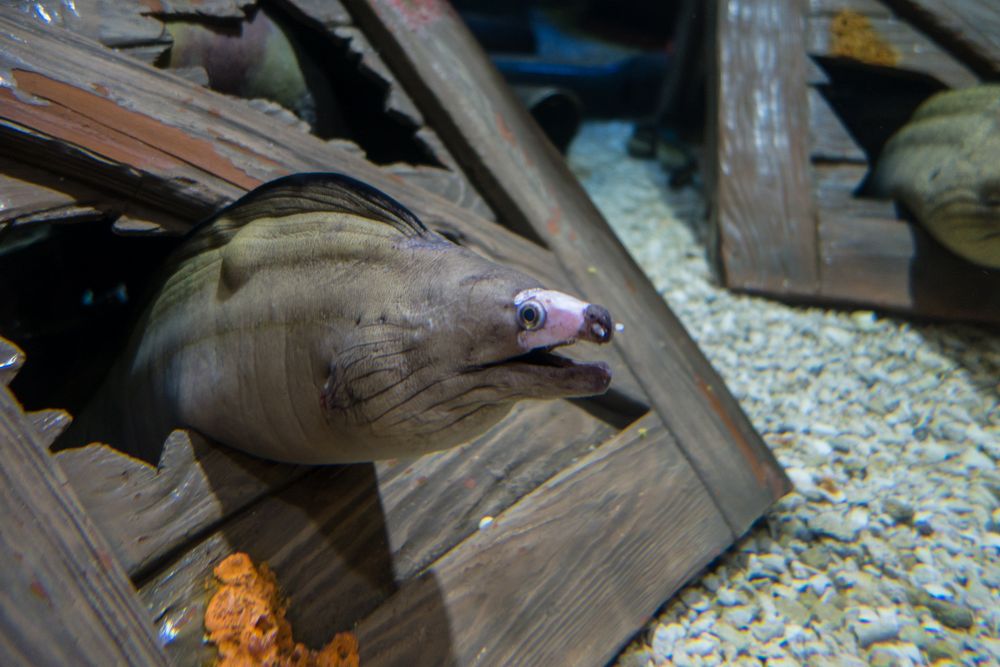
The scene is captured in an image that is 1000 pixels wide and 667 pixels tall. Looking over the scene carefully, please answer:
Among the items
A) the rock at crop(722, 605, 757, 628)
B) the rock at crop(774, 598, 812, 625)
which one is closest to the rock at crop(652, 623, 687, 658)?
the rock at crop(722, 605, 757, 628)

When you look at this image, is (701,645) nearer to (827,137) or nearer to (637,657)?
(637,657)

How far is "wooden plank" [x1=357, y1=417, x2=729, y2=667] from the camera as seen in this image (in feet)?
4.61

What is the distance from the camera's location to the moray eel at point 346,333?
108cm

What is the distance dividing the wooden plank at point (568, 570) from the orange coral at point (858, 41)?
2325mm

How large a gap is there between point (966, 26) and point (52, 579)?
3.77 m

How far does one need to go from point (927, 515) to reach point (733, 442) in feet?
1.83

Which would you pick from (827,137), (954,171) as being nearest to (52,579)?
(954,171)

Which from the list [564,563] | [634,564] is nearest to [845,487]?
[634,564]

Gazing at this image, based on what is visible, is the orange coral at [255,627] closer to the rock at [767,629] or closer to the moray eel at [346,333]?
the moray eel at [346,333]

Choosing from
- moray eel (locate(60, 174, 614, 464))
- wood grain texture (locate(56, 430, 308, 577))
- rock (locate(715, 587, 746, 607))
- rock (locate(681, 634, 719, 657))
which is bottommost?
rock (locate(715, 587, 746, 607))

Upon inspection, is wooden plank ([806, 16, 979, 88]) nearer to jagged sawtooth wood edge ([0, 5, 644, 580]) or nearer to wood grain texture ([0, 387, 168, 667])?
jagged sawtooth wood edge ([0, 5, 644, 580])

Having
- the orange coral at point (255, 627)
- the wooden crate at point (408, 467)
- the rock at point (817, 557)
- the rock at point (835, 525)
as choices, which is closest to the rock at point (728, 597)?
the wooden crate at point (408, 467)

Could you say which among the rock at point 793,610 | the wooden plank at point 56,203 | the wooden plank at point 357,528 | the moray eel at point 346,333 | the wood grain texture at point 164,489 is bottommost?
the rock at point 793,610

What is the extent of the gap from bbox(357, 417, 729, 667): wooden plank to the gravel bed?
0.12 m
